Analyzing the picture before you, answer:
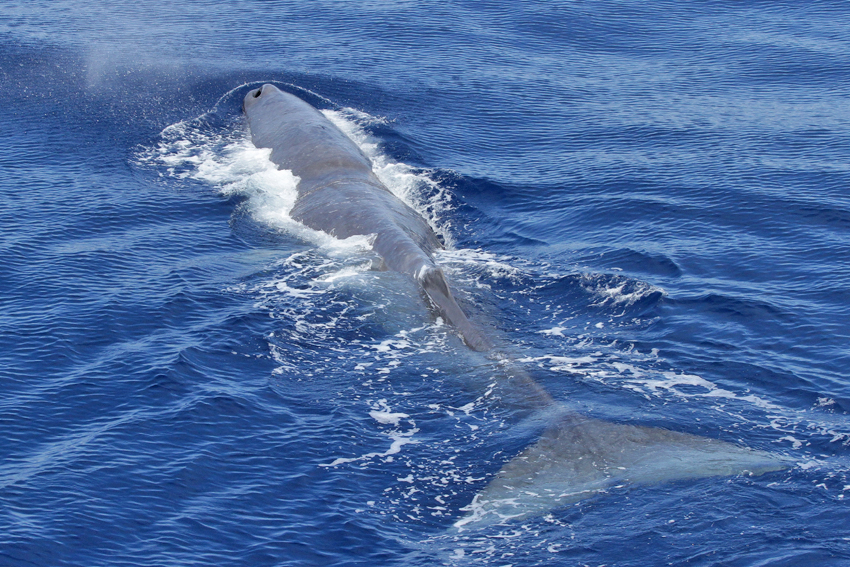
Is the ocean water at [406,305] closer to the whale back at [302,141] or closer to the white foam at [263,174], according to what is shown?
the white foam at [263,174]

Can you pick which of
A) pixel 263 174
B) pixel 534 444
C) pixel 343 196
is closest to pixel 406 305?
pixel 534 444

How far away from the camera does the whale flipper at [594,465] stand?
2200 centimetres

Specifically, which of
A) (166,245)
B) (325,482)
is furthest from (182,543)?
(166,245)

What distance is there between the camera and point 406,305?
31531 mm

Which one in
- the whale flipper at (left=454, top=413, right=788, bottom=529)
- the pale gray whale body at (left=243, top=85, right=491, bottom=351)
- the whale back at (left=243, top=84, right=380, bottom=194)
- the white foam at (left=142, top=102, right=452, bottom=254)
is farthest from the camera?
the whale back at (left=243, top=84, right=380, bottom=194)

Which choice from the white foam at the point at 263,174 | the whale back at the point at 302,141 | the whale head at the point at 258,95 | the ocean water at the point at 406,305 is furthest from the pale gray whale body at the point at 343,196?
the ocean water at the point at 406,305

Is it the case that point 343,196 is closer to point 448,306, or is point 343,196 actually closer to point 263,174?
point 263,174

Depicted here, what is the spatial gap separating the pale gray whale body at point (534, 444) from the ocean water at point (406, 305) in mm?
572

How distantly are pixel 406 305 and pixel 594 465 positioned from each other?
1081cm

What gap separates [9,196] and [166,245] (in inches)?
371

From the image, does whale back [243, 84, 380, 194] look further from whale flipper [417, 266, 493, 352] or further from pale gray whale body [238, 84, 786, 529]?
whale flipper [417, 266, 493, 352]

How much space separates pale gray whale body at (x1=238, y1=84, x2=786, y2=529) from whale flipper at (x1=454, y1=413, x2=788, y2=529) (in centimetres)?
3

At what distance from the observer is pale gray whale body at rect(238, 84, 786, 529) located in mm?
22203

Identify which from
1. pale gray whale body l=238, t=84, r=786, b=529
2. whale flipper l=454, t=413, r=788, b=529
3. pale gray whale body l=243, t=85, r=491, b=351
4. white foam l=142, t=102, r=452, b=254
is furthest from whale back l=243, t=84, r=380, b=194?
whale flipper l=454, t=413, r=788, b=529
